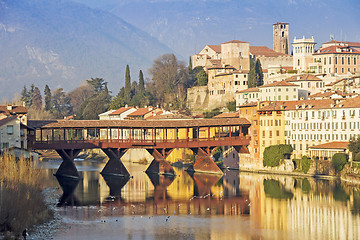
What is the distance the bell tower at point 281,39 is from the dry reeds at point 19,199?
11315cm

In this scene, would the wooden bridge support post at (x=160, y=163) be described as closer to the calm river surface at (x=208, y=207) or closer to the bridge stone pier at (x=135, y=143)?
the bridge stone pier at (x=135, y=143)

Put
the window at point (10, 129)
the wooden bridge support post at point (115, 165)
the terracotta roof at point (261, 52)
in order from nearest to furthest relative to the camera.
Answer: the window at point (10, 129) → the wooden bridge support post at point (115, 165) → the terracotta roof at point (261, 52)

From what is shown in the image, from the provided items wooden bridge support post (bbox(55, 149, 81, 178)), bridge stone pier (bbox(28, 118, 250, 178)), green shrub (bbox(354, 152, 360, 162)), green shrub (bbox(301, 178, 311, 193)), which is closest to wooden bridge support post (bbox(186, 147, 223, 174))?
bridge stone pier (bbox(28, 118, 250, 178))

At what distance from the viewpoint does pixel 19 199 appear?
45.4m

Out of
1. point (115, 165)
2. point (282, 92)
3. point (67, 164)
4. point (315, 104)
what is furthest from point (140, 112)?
point (315, 104)

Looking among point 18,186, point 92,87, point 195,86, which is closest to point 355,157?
point 18,186

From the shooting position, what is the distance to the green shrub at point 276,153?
8069cm

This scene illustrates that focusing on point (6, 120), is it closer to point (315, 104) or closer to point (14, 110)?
point (14, 110)

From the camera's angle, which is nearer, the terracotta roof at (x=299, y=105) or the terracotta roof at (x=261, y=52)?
the terracotta roof at (x=299, y=105)

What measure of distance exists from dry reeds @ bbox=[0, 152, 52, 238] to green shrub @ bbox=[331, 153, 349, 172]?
2924 centimetres

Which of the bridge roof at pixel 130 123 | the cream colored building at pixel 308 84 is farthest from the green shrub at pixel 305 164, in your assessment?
the cream colored building at pixel 308 84

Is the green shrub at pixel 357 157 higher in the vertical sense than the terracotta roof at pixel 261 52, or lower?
lower

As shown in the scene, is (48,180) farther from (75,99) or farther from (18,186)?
(75,99)

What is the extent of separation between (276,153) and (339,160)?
9929 mm
